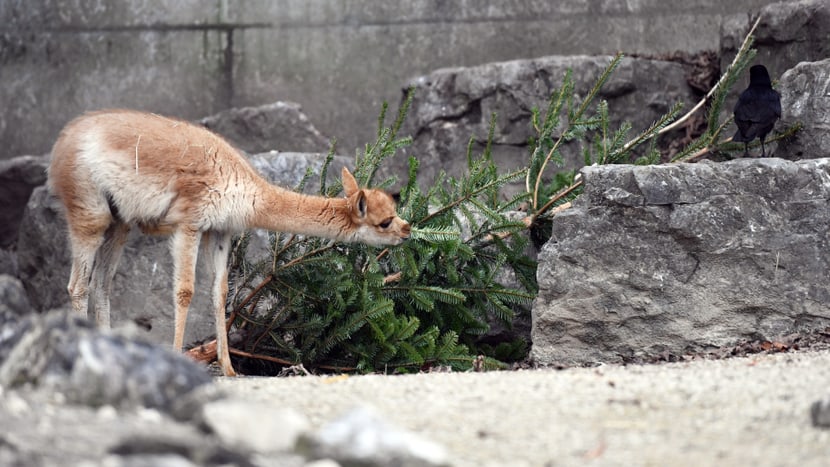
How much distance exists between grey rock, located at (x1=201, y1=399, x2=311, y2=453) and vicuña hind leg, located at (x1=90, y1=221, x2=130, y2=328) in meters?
Result: 4.12

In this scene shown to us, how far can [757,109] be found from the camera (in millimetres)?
6777

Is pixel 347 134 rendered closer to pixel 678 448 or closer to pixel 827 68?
pixel 827 68

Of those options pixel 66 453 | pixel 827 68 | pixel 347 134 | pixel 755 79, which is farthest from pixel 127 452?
pixel 347 134

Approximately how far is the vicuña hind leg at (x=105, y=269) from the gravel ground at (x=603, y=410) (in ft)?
8.19

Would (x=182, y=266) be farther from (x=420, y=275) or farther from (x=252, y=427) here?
(x=252, y=427)

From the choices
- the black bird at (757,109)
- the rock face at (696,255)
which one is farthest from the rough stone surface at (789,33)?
the rock face at (696,255)

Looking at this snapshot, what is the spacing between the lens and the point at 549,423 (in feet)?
13.4

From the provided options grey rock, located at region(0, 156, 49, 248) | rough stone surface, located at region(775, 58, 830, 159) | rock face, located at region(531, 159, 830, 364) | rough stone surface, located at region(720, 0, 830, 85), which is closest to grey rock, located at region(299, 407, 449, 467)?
rock face, located at region(531, 159, 830, 364)

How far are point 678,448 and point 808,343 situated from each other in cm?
293

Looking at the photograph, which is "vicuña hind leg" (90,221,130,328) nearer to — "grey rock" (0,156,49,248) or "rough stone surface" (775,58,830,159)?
"grey rock" (0,156,49,248)

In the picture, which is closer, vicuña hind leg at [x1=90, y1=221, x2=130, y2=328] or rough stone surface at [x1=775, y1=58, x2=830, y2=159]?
rough stone surface at [x1=775, y1=58, x2=830, y2=159]

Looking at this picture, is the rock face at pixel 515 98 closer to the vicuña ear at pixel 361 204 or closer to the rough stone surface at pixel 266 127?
the rough stone surface at pixel 266 127

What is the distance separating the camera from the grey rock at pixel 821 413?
389 centimetres

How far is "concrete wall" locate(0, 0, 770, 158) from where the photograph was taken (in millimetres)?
9961
